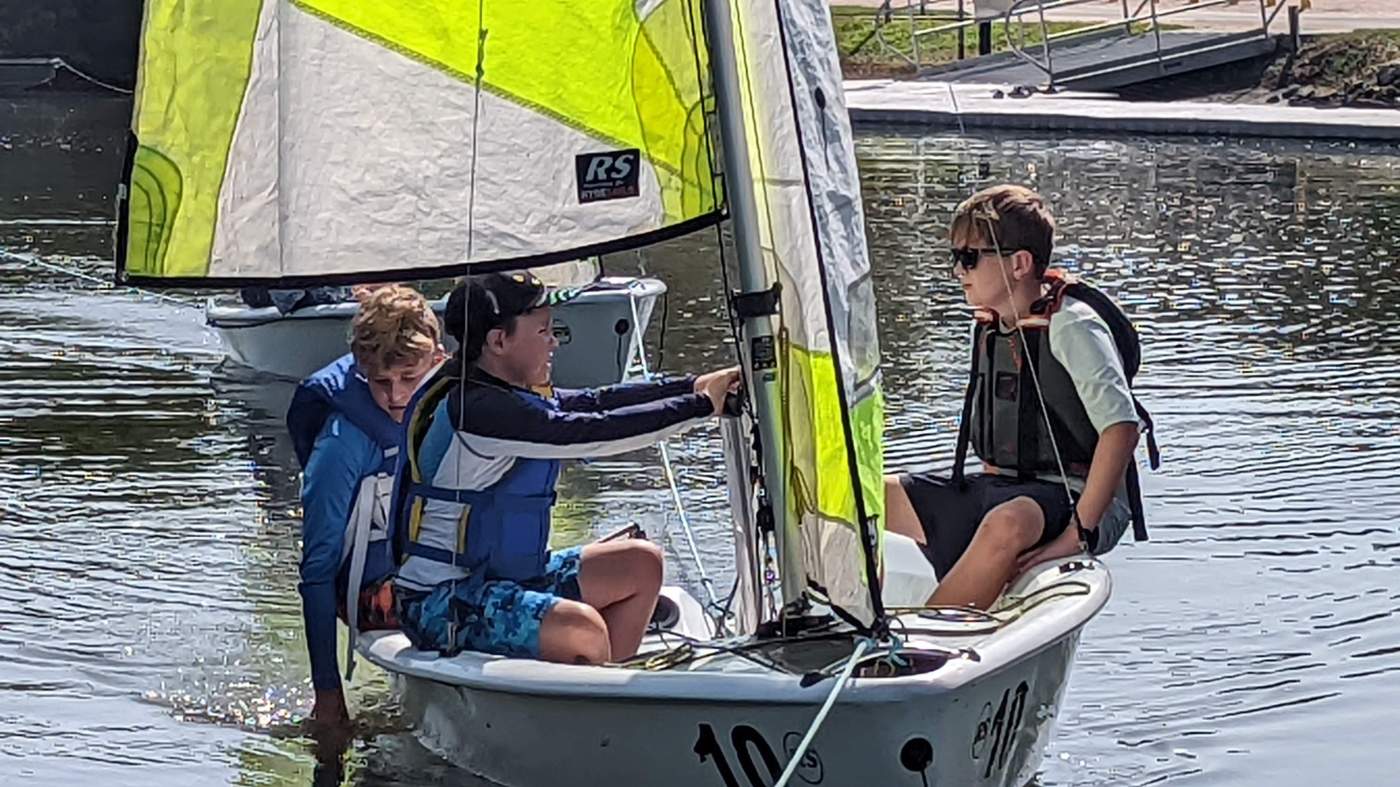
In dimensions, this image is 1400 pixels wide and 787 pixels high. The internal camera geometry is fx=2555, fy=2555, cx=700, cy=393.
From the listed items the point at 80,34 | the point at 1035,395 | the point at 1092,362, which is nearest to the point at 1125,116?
the point at 80,34

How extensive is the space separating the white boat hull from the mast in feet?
1.37

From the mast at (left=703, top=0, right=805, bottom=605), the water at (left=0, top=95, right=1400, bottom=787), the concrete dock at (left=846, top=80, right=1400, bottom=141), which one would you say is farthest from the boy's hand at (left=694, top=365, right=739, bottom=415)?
the concrete dock at (left=846, top=80, right=1400, bottom=141)

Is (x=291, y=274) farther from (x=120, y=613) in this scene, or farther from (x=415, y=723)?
(x=120, y=613)

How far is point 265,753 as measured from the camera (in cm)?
625

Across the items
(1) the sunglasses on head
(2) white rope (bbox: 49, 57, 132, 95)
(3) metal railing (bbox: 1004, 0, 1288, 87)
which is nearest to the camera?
(1) the sunglasses on head

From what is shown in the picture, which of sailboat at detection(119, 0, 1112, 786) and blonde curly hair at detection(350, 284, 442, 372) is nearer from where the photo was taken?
sailboat at detection(119, 0, 1112, 786)

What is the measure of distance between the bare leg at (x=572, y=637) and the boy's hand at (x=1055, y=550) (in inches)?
41.0

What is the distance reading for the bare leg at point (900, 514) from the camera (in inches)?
241

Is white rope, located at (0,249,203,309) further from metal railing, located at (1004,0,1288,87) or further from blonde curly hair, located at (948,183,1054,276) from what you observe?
metal railing, located at (1004,0,1288,87)

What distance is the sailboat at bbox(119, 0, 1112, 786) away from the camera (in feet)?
16.7

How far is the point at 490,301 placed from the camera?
5.33 metres

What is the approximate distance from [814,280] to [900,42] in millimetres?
25589

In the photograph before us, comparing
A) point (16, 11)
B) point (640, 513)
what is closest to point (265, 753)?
point (640, 513)

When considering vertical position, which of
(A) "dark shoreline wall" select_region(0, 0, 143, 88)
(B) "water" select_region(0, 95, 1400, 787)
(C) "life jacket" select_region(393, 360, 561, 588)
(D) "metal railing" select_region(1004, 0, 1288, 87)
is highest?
(A) "dark shoreline wall" select_region(0, 0, 143, 88)
